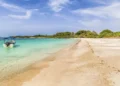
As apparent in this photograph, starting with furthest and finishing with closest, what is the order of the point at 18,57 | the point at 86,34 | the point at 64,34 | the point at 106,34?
the point at 64,34 → the point at 86,34 → the point at 106,34 → the point at 18,57

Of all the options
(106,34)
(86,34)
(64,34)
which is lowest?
(64,34)

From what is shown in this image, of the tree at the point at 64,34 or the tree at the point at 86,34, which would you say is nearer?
the tree at the point at 86,34

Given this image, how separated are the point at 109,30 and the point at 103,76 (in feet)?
412

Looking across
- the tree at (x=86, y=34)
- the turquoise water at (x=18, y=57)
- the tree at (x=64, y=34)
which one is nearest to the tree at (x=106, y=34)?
the tree at (x=86, y=34)

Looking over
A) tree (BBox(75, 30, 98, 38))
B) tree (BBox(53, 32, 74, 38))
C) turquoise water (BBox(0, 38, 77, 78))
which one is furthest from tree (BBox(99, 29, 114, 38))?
turquoise water (BBox(0, 38, 77, 78))

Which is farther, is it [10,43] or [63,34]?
[63,34]

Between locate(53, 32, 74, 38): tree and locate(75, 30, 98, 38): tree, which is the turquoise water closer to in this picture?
locate(75, 30, 98, 38): tree

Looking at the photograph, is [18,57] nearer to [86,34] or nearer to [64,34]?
[86,34]

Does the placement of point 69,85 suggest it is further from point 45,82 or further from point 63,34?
point 63,34

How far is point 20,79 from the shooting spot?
9.63 m

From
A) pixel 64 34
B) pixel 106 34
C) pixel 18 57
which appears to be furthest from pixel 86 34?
pixel 18 57

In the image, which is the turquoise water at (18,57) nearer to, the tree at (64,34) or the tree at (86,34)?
the tree at (86,34)

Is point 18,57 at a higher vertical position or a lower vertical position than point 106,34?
lower

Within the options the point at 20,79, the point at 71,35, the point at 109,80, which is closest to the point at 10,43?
the point at 20,79
